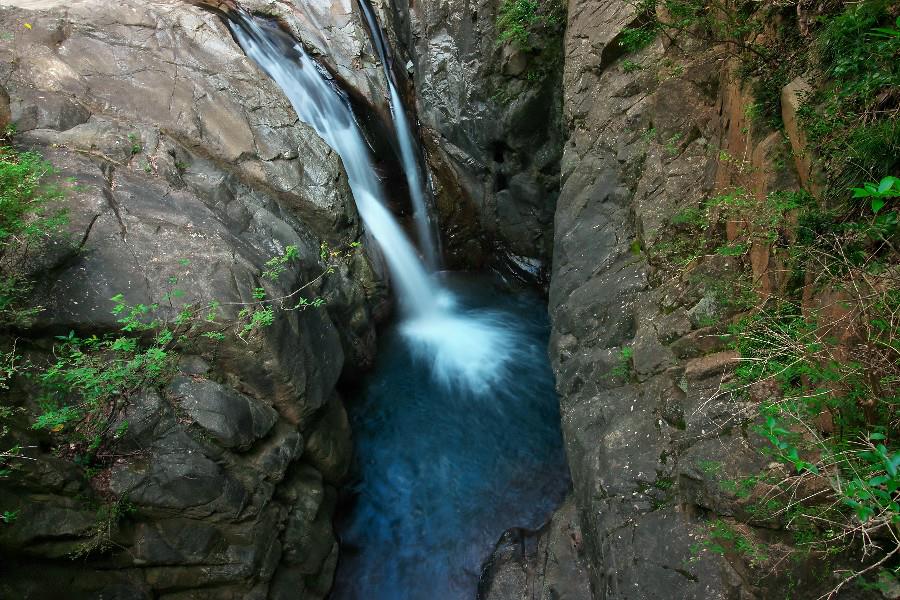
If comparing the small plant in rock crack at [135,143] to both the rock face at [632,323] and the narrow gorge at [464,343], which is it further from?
the rock face at [632,323]

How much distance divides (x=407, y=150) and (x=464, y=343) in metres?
4.08

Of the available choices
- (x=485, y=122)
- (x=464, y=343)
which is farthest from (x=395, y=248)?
(x=485, y=122)

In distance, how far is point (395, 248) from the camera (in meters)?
8.70

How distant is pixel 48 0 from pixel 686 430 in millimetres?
8744

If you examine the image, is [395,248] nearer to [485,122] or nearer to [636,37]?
[485,122]

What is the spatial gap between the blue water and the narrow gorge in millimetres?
39

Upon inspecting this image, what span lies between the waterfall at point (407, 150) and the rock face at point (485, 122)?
0.37 m

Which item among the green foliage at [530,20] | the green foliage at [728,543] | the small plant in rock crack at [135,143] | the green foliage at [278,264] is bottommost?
the green foliage at [728,543]

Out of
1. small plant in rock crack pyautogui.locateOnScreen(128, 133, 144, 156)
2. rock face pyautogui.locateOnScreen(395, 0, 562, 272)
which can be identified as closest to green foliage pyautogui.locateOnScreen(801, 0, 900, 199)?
rock face pyautogui.locateOnScreen(395, 0, 562, 272)

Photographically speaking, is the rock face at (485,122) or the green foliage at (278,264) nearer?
the green foliage at (278,264)

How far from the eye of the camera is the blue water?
5.18 meters

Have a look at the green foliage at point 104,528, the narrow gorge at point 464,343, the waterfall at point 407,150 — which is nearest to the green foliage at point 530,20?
the narrow gorge at point 464,343

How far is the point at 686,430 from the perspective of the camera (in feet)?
10.7

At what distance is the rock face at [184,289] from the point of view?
3.63 metres
